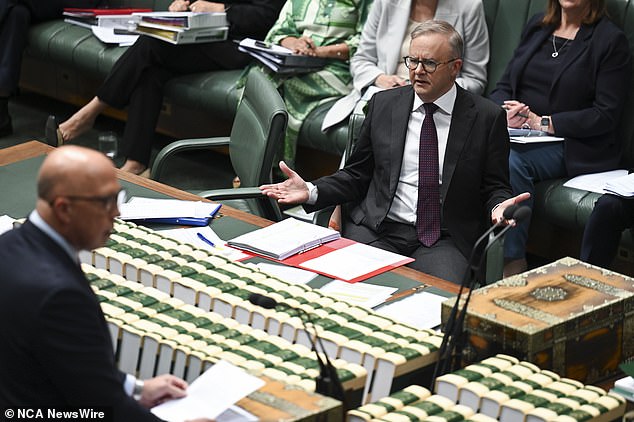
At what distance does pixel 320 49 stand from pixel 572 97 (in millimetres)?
1356

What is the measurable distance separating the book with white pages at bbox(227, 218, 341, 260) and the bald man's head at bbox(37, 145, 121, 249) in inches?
46.2

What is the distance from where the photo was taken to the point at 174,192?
3744 millimetres

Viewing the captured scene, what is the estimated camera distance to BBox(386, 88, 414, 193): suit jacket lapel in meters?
3.85

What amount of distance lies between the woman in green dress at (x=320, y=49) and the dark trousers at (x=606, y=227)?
1.62 meters

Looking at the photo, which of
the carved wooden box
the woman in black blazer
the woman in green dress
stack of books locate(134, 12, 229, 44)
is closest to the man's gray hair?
the woman in black blazer

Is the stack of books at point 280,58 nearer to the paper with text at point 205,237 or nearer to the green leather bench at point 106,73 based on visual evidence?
the green leather bench at point 106,73

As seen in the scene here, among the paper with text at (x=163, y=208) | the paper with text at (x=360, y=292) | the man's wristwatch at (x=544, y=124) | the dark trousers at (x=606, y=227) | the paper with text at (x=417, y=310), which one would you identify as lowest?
the dark trousers at (x=606, y=227)

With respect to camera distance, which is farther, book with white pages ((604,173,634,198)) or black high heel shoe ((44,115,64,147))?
black high heel shoe ((44,115,64,147))

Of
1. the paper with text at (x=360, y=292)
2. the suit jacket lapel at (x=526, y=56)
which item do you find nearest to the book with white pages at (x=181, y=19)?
the suit jacket lapel at (x=526, y=56)

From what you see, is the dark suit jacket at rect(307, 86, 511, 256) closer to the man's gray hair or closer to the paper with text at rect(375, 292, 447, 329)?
the man's gray hair

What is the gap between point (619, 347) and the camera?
8.79 ft

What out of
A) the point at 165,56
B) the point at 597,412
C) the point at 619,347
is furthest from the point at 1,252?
the point at 165,56

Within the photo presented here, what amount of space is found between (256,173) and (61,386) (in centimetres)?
186

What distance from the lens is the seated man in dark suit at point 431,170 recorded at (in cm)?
373
